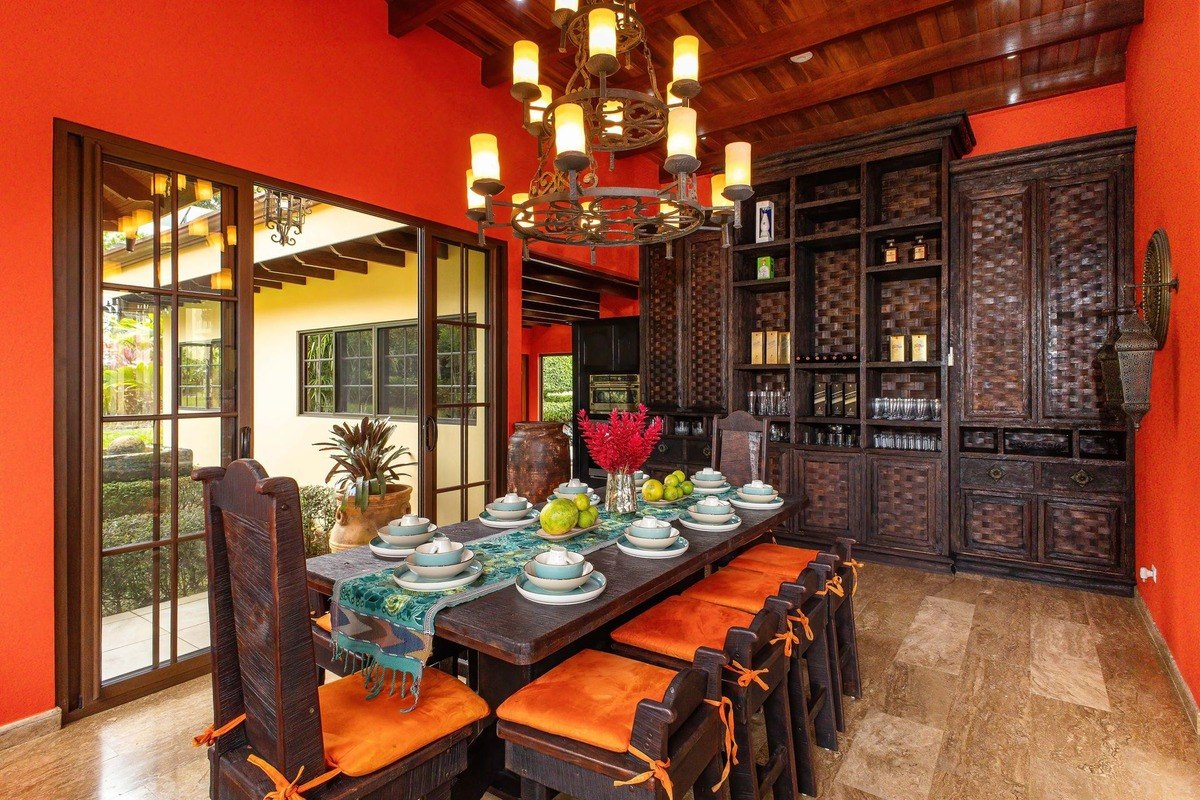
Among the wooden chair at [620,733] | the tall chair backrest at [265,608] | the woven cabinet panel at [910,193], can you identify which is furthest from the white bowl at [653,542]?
the woven cabinet panel at [910,193]

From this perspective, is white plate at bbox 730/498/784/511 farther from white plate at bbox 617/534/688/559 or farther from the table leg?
the table leg

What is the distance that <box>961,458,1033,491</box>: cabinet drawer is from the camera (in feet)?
12.9

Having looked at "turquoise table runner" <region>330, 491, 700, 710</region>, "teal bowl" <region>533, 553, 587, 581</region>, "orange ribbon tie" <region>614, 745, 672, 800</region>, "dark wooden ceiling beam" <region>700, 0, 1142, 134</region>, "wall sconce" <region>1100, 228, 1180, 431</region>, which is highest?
"dark wooden ceiling beam" <region>700, 0, 1142, 134</region>

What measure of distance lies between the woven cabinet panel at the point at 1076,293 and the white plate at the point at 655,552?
132 inches

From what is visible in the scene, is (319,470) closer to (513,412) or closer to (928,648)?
(513,412)

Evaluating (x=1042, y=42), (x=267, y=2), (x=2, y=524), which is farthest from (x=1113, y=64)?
(x=2, y=524)

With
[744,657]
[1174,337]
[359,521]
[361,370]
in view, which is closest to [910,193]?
[1174,337]

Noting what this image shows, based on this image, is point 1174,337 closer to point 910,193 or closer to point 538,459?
point 910,193

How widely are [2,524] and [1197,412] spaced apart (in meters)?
4.56

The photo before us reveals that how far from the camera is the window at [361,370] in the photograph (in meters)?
6.11

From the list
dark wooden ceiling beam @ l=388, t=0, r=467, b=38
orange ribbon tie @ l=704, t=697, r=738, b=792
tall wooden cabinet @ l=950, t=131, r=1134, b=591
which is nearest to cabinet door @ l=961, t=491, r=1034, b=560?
tall wooden cabinet @ l=950, t=131, r=1134, b=591

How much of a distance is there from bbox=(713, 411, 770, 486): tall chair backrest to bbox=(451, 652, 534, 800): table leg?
1973mm

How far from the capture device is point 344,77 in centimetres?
335

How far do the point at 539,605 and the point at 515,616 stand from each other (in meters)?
0.09
